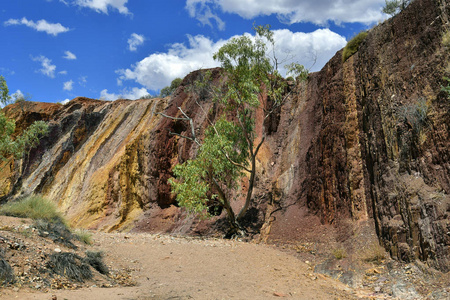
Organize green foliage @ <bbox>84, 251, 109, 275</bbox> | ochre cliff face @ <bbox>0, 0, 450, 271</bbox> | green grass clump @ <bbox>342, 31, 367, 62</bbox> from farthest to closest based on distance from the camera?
green grass clump @ <bbox>342, 31, 367, 62</bbox>, ochre cliff face @ <bbox>0, 0, 450, 271</bbox>, green foliage @ <bbox>84, 251, 109, 275</bbox>

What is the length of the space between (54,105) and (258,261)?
3845cm

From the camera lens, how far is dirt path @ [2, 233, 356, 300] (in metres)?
6.82

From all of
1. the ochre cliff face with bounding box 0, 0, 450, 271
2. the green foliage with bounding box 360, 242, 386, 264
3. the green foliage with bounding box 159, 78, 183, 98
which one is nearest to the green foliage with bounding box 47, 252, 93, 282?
the green foliage with bounding box 360, 242, 386, 264

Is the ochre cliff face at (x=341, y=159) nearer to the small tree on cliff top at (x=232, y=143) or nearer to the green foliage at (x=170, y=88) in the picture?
the small tree on cliff top at (x=232, y=143)

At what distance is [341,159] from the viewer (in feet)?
42.0

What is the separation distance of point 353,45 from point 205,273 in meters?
11.4

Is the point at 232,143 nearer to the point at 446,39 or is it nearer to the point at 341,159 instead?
the point at 341,159

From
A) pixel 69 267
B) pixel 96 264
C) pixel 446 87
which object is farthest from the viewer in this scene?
pixel 446 87

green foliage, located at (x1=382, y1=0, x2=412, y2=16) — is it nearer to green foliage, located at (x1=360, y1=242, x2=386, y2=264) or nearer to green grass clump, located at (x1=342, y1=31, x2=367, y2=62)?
green grass clump, located at (x1=342, y1=31, x2=367, y2=62)

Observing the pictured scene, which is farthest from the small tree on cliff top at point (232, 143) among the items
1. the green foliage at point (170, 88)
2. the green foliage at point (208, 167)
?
the green foliage at point (170, 88)

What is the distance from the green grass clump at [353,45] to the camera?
14.3 meters

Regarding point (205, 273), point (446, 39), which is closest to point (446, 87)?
point (446, 39)

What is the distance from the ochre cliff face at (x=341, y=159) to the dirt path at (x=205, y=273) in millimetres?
2376

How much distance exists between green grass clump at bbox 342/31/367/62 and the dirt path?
8840mm
